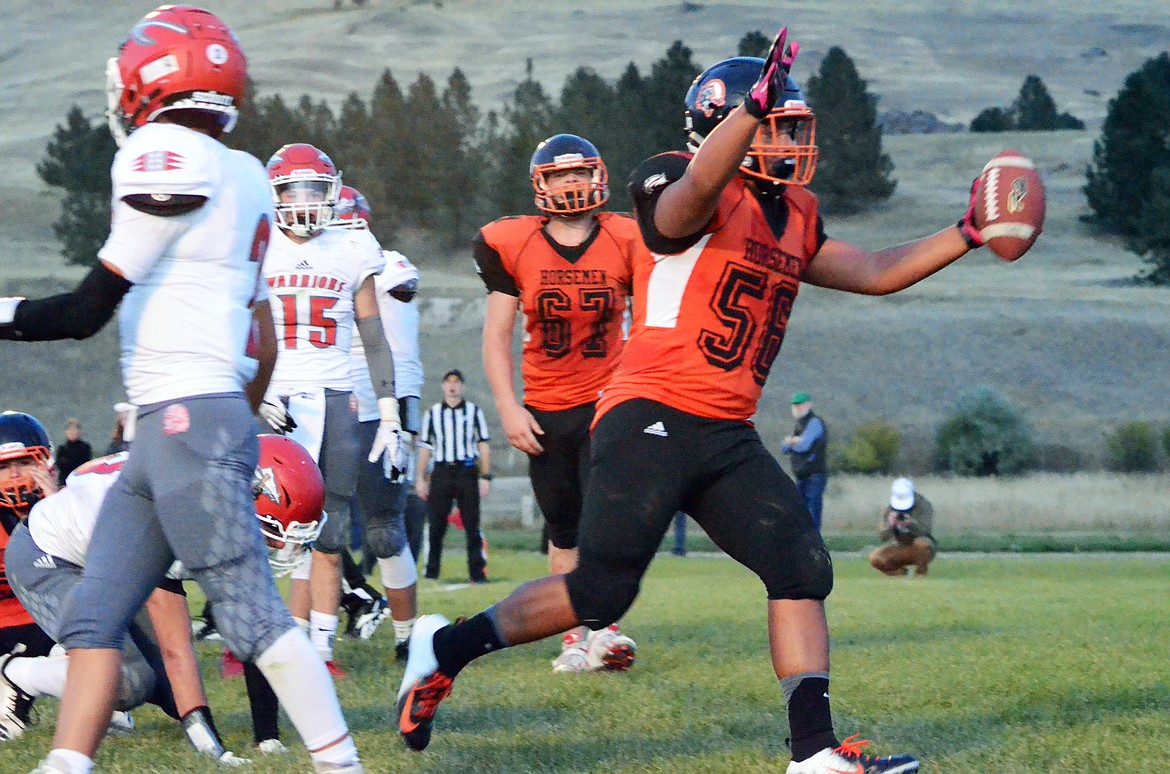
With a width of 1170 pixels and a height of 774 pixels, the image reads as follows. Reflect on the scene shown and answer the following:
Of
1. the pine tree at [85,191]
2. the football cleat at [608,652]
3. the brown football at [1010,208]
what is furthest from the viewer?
the pine tree at [85,191]

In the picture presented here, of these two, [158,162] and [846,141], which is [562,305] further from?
[846,141]

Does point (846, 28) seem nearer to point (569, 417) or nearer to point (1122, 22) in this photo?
point (1122, 22)

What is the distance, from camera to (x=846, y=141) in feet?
231

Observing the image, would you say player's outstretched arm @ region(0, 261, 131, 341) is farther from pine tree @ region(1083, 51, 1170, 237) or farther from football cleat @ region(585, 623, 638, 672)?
pine tree @ region(1083, 51, 1170, 237)

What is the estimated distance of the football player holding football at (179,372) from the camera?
3461 mm

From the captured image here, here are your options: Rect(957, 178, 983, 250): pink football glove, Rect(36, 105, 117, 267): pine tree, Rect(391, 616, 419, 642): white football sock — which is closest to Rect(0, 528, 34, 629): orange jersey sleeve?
Rect(391, 616, 419, 642): white football sock

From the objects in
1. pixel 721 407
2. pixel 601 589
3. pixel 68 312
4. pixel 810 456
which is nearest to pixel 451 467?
pixel 810 456

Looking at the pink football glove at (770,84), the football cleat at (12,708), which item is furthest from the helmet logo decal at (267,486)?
the pink football glove at (770,84)

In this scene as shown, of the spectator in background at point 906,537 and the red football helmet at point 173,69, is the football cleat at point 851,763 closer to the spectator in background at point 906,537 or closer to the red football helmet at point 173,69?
the red football helmet at point 173,69

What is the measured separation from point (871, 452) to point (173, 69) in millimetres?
32454

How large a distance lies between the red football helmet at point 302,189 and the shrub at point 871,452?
2951 cm

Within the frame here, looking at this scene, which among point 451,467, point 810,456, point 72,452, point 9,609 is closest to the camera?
point 9,609

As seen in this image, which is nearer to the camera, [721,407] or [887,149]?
[721,407]

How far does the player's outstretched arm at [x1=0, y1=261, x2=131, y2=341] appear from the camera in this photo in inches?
135
